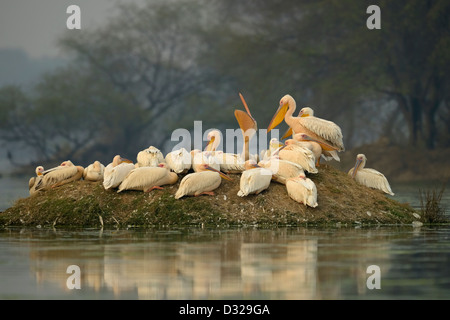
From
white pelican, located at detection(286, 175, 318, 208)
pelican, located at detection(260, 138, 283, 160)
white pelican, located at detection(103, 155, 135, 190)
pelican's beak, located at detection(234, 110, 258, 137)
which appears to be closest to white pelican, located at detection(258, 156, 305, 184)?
white pelican, located at detection(286, 175, 318, 208)

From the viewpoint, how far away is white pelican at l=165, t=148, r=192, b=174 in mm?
13758

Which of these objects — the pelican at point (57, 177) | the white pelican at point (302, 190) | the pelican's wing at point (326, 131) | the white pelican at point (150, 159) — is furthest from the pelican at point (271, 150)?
the pelican at point (57, 177)

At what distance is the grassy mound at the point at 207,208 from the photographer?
1298 centimetres

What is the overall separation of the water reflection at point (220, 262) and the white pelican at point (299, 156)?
64.4 inches

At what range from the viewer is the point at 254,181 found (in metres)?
13.0

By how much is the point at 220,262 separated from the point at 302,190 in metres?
4.33

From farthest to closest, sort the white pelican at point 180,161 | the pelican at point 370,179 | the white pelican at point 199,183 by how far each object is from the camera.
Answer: the pelican at point 370,179
the white pelican at point 180,161
the white pelican at point 199,183

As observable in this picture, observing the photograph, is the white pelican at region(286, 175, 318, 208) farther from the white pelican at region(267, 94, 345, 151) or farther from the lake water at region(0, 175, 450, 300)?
the white pelican at region(267, 94, 345, 151)

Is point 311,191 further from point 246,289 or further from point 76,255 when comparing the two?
point 246,289

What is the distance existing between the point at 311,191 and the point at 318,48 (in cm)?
2697

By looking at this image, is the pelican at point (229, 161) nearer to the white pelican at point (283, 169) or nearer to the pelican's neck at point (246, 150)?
the pelican's neck at point (246, 150)

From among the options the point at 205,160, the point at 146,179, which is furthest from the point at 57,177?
the point at 205,160

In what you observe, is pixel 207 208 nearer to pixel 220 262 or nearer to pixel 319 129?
pixel 319 129
